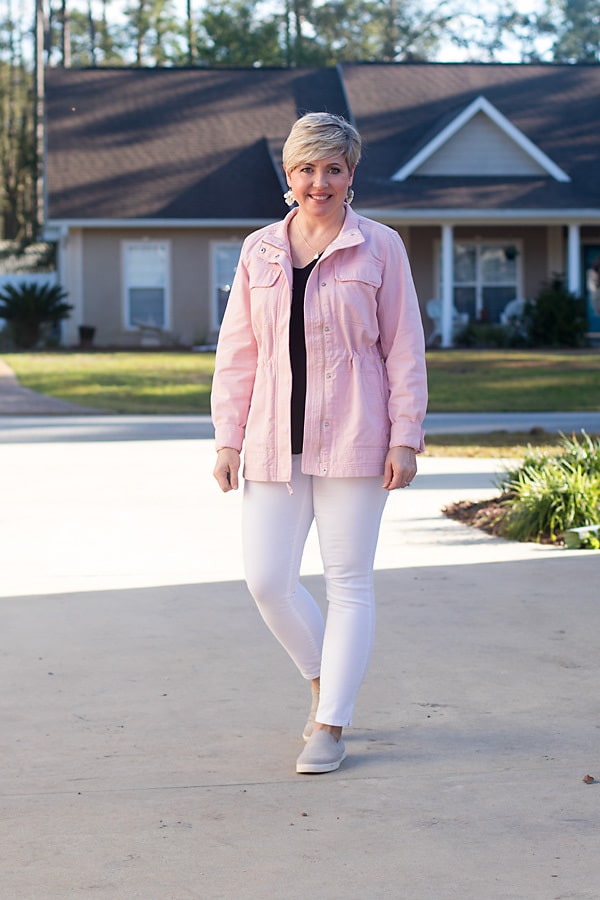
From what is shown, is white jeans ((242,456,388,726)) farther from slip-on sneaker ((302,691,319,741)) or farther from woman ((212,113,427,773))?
slip-on sneaker ((302,691,319,741))

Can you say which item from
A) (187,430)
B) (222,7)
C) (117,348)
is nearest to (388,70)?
(117,348)

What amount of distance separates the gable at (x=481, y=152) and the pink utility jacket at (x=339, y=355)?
24987mm

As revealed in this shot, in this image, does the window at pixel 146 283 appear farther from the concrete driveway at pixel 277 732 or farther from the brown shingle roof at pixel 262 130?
the concrete driveway at pixel 277 732

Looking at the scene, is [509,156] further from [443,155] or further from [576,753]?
[576,753]

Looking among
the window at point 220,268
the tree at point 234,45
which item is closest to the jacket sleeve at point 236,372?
the window at point 220,268

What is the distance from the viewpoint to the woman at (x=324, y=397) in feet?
14.5

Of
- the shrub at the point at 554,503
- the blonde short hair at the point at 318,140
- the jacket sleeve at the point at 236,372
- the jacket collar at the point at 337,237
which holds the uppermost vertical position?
the blonde short hair at the point at 318,140

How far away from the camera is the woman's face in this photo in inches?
175

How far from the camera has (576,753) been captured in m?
4.57

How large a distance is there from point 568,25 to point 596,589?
62758 millimetres

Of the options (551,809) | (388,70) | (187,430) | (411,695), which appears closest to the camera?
(551,809)

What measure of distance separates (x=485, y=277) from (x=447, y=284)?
287 cm

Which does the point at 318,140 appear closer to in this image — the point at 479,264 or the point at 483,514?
the point at 483,514

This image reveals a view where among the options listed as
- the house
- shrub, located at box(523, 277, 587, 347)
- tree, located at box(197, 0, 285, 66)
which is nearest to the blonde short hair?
shrub, located at box(523, 277, 587, 347)
